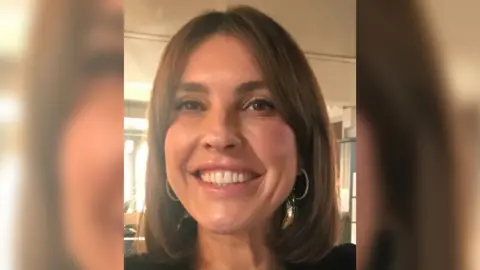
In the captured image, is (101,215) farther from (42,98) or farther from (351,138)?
(351,138)

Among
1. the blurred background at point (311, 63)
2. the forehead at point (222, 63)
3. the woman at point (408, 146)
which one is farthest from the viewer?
the woman at point (408, 146)

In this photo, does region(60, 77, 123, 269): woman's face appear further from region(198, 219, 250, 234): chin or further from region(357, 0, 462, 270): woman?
region(357, 0, 462, 270): woman

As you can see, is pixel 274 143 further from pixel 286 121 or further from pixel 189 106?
pixel 189 106

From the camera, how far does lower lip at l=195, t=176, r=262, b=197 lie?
1319mm

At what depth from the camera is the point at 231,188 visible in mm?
1326

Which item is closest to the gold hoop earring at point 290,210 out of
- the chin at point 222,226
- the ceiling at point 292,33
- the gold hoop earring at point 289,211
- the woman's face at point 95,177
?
the gold hoop earring at point 289,211

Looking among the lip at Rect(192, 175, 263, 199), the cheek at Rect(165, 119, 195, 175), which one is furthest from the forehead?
the lip at Rect(192, 175, 263, 199)

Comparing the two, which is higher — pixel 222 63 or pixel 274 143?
pixel 222 63

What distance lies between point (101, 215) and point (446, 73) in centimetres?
86

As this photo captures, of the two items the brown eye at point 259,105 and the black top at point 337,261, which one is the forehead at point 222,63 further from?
the black top at point 337,261

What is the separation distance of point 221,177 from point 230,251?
156 mm

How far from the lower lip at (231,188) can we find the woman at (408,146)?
1.00 feet

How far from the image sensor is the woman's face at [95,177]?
1233mm

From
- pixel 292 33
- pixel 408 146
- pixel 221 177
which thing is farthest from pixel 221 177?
pixel 408 146
